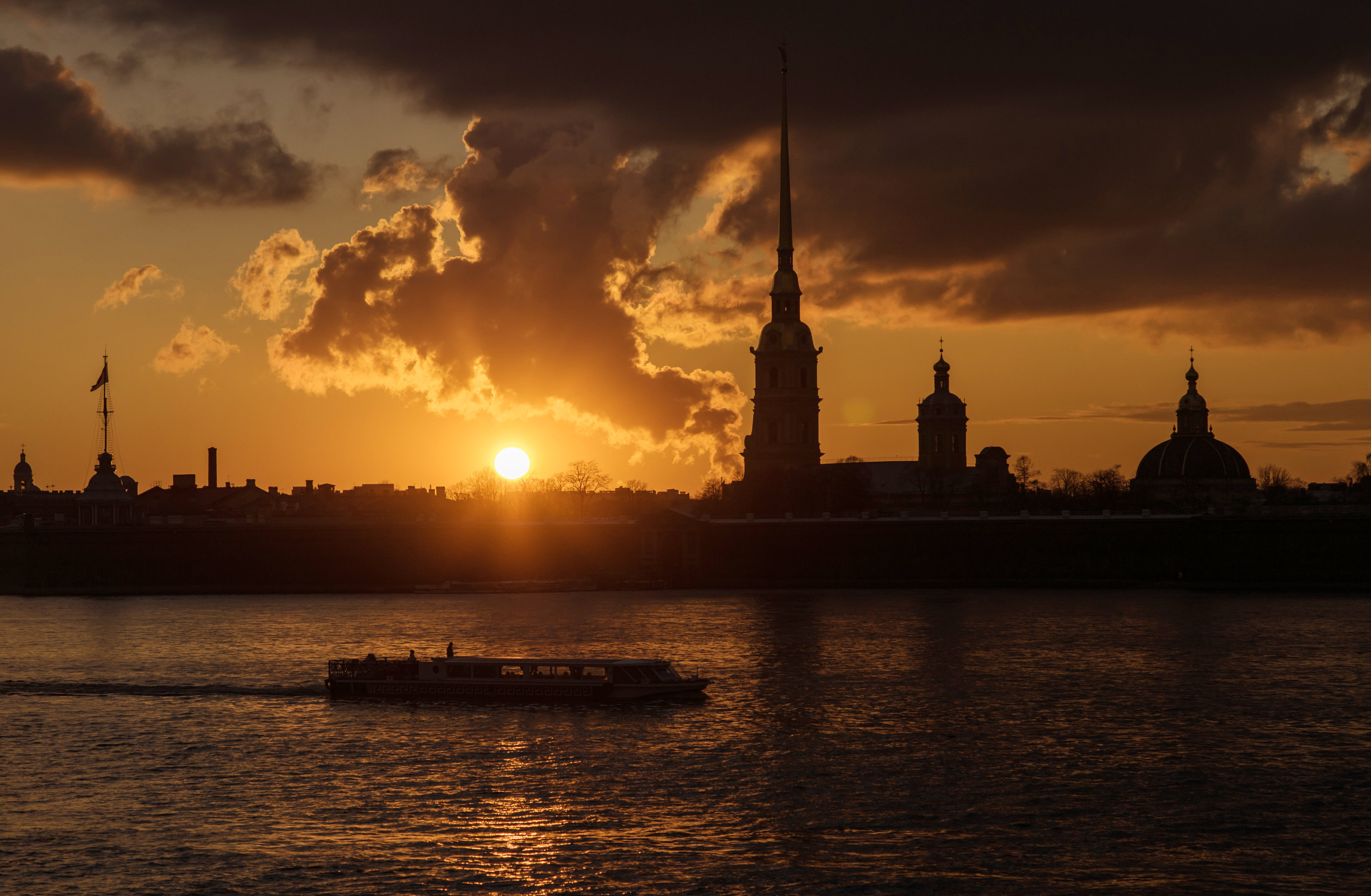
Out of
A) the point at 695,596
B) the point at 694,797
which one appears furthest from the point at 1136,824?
the point at 695,596

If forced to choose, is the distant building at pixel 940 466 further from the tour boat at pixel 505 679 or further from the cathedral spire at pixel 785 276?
the tour boat at pixel 505 679

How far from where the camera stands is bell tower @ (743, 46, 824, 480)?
157m

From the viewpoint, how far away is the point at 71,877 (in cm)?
2617

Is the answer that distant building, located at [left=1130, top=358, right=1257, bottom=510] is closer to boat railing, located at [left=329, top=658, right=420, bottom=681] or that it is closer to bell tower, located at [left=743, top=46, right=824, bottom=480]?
bell tower, located at [left=743, top=46, right=824, bottom=480]

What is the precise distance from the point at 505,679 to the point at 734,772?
1410 cm

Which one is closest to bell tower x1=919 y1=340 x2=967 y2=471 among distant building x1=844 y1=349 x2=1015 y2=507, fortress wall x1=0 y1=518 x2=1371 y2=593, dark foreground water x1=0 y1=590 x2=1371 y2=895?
distant building x1=844 y1=349 x2=1015 y2=507

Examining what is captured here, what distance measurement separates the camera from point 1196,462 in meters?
156

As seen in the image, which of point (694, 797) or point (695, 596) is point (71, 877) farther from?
point (695, 596)

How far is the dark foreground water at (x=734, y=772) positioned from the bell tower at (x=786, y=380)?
94.0 metres

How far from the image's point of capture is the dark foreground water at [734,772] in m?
26.3

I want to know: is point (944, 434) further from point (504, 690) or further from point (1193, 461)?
point (504, 690)

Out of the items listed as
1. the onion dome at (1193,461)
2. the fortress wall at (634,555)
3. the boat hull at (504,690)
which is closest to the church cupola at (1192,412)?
the onion dome at (1193,461)

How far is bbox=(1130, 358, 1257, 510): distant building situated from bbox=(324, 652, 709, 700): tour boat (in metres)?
114

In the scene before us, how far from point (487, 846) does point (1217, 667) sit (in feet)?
107
